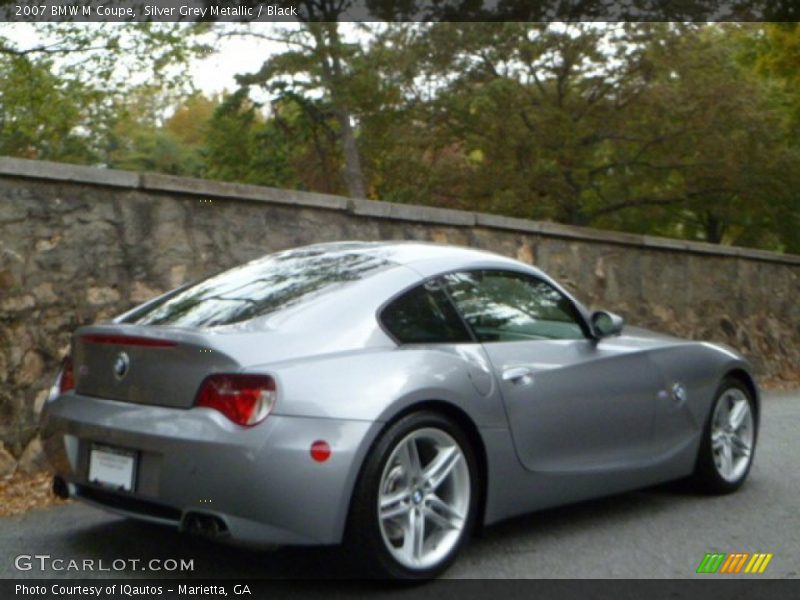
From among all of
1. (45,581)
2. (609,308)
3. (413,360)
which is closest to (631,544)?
(413,360)

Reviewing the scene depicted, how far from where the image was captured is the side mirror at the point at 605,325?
20.2 ft

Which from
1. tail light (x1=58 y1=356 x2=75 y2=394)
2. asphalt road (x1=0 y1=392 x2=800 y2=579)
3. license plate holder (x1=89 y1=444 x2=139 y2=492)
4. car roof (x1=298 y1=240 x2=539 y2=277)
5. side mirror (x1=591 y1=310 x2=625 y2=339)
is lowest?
asphalt road (x1=0 y1=392 x2=800 y2=579)

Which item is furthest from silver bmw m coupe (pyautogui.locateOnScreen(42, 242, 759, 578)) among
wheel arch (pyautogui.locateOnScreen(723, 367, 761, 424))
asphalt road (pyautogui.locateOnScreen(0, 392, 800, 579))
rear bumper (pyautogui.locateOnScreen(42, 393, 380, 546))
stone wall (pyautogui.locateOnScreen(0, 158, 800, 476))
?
stone wall (pyautogui.locateOnScreen(0, 158, 800, 476))

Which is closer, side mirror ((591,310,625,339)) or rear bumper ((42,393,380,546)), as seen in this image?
rear bumper ((42,393,380,546))

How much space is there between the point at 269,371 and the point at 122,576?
1081mm

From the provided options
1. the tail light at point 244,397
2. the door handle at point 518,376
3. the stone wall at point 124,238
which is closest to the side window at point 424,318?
the door handle at point 518,376

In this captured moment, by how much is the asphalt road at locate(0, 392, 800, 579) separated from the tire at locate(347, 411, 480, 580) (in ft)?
0.55

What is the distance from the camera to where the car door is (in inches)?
216

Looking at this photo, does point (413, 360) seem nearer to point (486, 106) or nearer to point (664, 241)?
point (664, 241)

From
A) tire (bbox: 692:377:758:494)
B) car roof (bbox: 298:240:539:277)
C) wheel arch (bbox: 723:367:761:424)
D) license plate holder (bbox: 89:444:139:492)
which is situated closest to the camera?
license plate holder (bbox: 89:444:139:492)

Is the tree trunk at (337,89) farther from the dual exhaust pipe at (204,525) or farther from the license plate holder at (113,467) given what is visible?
the dual exhaust pipe at (204,525)

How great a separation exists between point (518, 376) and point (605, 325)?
88cm

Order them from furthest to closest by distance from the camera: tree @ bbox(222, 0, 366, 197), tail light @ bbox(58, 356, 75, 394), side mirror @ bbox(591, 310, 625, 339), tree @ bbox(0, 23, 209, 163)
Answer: tree @ bbox(222, 0, 366, 197), tree @ bbox(0, 23, 209, 163), side mirror @ bbox(591, 310, 625, 339), tail light @ bbox(58, 356, 75, 394)

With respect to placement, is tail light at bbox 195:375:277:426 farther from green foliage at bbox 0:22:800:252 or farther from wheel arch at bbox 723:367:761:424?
green foliage at bbox 0:22:800:252
